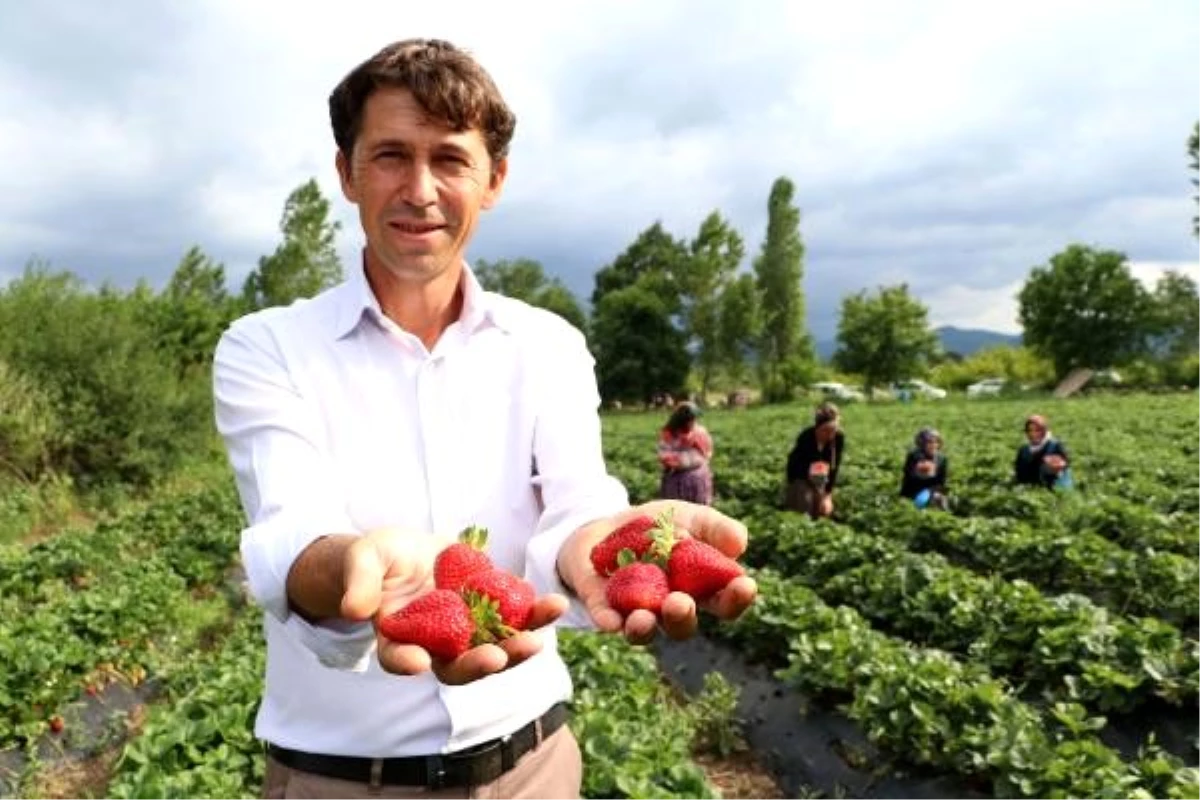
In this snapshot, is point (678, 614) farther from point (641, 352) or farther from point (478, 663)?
point (641, 352)

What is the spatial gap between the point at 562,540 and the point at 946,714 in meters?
4.32

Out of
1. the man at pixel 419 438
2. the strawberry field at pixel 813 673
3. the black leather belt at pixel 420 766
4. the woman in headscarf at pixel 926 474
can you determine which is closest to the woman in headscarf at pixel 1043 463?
the strawberry field at pixel 813 673

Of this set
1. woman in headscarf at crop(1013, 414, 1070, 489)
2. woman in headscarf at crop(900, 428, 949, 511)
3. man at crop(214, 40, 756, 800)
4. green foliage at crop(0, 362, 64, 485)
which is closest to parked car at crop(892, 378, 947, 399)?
woman in headscarf at crop(1013, 414, 1070, 489)

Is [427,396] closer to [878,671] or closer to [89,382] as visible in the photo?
[878,671]

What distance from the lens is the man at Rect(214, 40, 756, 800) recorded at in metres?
1.88

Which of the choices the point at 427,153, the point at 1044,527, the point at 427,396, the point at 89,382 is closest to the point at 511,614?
the point at 427,396

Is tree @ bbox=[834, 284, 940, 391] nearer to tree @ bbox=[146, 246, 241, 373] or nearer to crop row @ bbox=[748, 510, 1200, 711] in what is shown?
tree @ bbox=[146, 246, 241, 373]

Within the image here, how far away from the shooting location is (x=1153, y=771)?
4488 mm

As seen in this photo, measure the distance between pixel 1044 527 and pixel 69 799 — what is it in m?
9.89

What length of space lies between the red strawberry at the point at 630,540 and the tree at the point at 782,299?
6082cm

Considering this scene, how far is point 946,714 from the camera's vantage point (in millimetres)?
5512

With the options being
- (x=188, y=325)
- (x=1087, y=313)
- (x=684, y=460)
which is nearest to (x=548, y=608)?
(x=684, y=460)

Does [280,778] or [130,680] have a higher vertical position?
[280,778]

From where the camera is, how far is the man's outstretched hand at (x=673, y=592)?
1.57m
